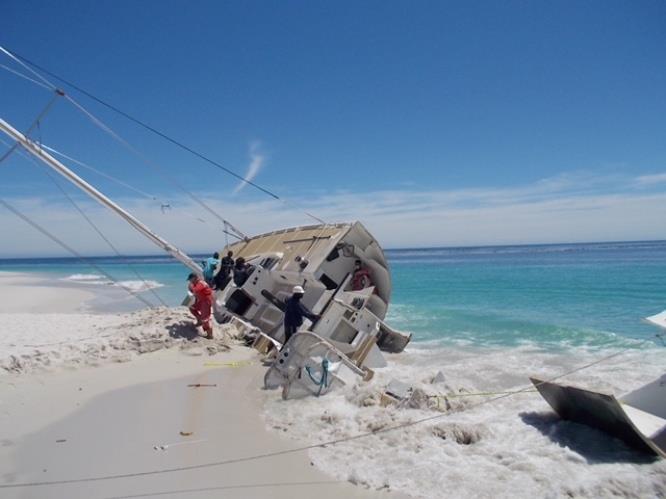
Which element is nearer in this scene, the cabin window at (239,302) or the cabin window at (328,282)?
the cabin window at (328,282)

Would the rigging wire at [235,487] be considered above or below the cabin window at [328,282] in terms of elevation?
below

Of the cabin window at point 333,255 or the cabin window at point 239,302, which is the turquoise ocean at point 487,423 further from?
the cabin window at point 239,302

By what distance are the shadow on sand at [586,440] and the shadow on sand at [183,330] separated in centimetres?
734

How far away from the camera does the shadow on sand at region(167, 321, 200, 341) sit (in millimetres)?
11383

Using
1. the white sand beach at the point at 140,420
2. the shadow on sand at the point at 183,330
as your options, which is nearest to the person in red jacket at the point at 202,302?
the shadow on sand at the point at 183,330

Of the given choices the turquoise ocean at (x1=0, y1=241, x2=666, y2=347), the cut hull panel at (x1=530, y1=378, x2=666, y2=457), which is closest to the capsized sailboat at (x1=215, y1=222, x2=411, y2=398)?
the cut hull panel at (x1=530, y1=378, x2=666, y2=457)

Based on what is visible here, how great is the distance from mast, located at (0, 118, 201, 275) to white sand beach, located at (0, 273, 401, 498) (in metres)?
1.99

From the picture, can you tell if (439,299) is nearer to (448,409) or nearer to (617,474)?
(448,409)

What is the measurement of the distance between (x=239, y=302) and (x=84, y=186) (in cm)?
490

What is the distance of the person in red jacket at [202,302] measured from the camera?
36.4ft

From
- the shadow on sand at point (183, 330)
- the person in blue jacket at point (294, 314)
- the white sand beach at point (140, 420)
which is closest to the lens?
the white sand beach at point (140, 420)

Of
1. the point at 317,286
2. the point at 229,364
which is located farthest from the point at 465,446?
the point at 317,286

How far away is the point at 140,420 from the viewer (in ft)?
23.2

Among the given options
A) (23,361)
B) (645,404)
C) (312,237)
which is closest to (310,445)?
(645,404)
